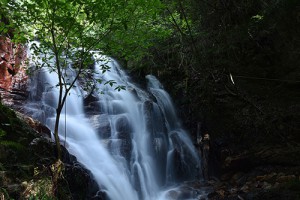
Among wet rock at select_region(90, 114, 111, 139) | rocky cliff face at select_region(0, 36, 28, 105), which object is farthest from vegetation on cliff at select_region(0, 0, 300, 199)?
wet rock at select_region(90, 114, 111, 139)

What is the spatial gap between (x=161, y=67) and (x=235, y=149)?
17.2ft

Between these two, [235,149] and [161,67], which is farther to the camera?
[161,67]

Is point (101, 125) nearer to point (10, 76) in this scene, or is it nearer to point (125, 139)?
point (125, 139)

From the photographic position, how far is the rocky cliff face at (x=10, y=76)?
29.1 ft

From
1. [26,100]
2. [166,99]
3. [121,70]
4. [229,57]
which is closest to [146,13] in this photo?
[229,57]

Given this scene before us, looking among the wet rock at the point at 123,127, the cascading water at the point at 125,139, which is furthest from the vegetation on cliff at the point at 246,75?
the wet rock at the point at 123,127

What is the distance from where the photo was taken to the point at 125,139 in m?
9.08

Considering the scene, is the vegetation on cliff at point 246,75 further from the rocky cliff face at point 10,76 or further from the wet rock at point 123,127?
the wet rock at point 123,127

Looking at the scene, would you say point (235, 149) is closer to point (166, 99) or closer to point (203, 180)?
point (203, 180)

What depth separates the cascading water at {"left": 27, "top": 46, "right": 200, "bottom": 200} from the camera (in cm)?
767

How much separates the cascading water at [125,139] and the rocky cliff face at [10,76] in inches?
17.6

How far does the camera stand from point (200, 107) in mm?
9805

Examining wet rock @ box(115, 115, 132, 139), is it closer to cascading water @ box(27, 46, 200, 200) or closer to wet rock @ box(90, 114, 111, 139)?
cascading water @ box(27, 46, 200, 200)

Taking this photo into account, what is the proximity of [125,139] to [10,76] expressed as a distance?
4078mm
